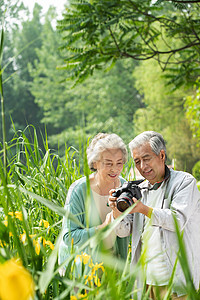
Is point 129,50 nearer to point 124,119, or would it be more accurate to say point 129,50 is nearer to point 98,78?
point 124,119

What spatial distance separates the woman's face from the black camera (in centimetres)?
22

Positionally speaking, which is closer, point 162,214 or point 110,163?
point 162,214

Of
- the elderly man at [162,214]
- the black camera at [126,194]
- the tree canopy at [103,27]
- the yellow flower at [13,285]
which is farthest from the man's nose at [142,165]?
the tree canopy at [103,27]

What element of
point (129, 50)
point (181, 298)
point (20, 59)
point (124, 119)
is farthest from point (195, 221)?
point (20, 59)

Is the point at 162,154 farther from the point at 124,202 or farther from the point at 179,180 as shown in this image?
the point at 124,202

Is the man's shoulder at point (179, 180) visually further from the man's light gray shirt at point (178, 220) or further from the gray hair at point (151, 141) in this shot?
the gray hair at point (151, 141)

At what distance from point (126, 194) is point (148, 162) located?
0.27m

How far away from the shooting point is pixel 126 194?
1.90 metres

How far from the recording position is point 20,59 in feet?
119

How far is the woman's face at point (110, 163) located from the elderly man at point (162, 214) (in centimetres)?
13

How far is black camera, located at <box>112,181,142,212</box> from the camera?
1.86 metres

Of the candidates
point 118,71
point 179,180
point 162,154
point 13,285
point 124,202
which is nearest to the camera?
point 13,285

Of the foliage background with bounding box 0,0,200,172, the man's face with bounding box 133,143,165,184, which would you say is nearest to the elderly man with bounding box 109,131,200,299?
the man's face with bounding box 133,143,165,184

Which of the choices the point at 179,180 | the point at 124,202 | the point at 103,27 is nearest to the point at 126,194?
the point at 124,202
